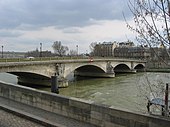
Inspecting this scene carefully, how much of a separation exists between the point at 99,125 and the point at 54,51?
388ft

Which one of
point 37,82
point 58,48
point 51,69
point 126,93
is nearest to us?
point 126,93

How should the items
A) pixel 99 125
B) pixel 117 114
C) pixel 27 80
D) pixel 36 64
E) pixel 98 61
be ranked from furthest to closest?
pixel 98 61 → pixel 27 80 → pixel 36 64 → pixel 99 125 → pixel 117 114

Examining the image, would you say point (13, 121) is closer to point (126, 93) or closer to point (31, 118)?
point (31, 118)

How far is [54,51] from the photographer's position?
125 m

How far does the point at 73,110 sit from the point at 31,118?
1.57 m

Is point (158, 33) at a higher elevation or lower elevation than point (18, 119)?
higher

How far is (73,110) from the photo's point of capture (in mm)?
8867

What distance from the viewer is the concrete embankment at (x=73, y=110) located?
22.9 feet

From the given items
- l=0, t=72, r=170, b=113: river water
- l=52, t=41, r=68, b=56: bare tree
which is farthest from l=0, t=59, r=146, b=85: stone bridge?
l=52, t=41, r=68, b=56: bare tree

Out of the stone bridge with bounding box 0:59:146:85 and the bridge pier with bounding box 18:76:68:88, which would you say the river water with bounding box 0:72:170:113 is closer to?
the bridge pier with bounding box 18:76:68:88

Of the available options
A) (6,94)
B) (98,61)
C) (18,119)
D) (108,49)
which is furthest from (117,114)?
(108,49)

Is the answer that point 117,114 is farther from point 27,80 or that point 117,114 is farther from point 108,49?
point 108,49

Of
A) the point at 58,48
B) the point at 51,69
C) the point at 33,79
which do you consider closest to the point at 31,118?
the point at 51,69

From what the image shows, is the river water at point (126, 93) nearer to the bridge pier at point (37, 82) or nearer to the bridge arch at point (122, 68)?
the bridge pier at point (37, 82)
